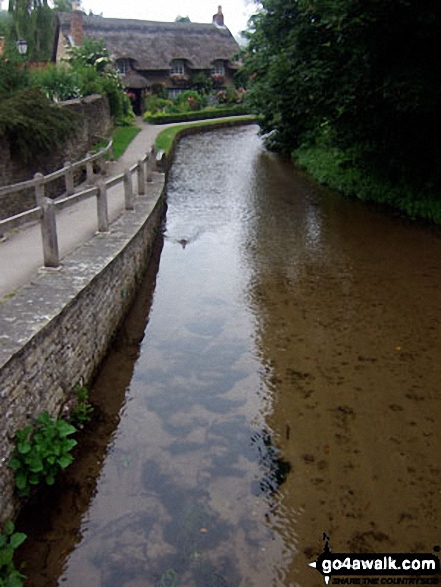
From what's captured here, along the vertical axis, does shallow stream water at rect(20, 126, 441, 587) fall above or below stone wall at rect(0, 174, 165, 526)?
below

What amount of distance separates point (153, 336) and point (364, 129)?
32.4 ft

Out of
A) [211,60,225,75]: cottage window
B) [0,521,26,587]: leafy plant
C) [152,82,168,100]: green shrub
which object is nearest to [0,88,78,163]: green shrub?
[0,521,26,587]: leafy plant

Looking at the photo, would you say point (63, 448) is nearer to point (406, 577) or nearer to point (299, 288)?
point (406, 577)

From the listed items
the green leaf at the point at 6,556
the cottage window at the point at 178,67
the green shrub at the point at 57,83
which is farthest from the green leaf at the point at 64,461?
the cottage window at the point at 178,67

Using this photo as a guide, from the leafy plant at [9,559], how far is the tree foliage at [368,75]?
10117mm

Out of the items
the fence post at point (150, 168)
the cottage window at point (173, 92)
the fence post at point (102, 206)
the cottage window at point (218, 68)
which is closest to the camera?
the fence post at point (102, 206)

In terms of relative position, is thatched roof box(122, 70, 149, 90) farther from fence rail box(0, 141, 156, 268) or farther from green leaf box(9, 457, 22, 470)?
green leaf box(9, 457, 22, 470)

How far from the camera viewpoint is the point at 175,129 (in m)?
31.4

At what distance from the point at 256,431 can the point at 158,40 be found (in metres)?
46.4

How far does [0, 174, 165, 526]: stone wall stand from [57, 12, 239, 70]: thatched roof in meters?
38.9

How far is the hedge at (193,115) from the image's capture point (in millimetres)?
35750

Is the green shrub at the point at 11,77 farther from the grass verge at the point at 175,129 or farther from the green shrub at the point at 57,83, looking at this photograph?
the grass verge at the point at 175,129

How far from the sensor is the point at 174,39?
1873 inches

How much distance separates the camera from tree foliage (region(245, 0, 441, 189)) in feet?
37.6
